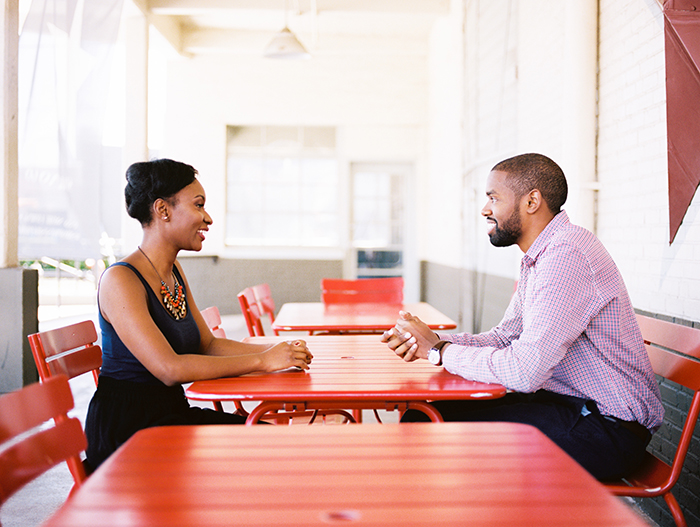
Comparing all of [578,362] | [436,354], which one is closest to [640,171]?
[578,362]

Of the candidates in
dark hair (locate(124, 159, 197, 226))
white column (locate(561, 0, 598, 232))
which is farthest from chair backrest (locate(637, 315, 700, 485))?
dark hair (locate(124, 159, 197, 226))

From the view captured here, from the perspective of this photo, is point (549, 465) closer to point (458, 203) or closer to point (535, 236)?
point (535, 236)

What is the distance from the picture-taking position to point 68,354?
178cm

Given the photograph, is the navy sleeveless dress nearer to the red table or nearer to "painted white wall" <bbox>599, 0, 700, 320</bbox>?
the red table

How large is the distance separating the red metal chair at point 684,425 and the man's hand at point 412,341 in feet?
2.17

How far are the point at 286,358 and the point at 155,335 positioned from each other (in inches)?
15.9

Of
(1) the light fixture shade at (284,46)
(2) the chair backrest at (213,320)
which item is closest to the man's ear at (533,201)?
(2) the chair backrest at (213,320)

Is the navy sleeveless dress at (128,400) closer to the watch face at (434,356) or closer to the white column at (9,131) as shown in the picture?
the watch face at (434,356)

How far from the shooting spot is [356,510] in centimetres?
88

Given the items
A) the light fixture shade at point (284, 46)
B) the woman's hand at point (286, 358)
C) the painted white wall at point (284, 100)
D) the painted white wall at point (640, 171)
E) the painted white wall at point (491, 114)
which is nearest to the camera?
the woman's hand at point (286, 358)

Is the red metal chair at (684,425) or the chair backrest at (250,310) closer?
the red metal chair at (684,425)

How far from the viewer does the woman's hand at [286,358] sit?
179cm

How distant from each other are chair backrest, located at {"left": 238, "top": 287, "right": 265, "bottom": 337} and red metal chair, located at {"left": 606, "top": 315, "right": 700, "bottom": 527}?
1.83m

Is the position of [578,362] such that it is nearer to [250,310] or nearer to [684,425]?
[684,425]
